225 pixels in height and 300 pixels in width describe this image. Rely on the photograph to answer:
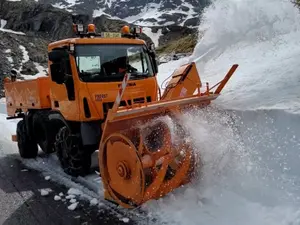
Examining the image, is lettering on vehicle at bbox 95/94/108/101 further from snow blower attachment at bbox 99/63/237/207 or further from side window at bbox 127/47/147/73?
snow blower attachment at bbox 99/63/237/207

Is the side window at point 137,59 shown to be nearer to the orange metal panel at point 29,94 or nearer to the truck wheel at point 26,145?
the orange metal panel at point 29,94

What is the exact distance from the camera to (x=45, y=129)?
716 cm

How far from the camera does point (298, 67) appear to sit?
6766mm

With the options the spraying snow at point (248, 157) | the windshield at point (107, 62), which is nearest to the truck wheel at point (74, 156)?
the windshield at point (107, 62)

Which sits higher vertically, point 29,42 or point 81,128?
point 29,42

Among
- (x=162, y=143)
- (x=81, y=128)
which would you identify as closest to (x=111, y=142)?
(x=162, y=143)

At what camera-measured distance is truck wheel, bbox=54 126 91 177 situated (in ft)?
19.8

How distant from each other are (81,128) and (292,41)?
585 centimetres

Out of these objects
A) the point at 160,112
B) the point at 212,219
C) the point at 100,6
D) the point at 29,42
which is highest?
the point at 100,6

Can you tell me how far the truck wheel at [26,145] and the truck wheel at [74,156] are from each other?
82.1 inches

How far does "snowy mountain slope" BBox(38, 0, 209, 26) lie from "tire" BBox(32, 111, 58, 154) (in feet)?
440

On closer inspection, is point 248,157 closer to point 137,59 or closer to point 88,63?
point 137,59

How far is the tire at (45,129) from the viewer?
A: 7.12 meters

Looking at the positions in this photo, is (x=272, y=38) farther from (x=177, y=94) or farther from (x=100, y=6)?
(x=100, y=6)
